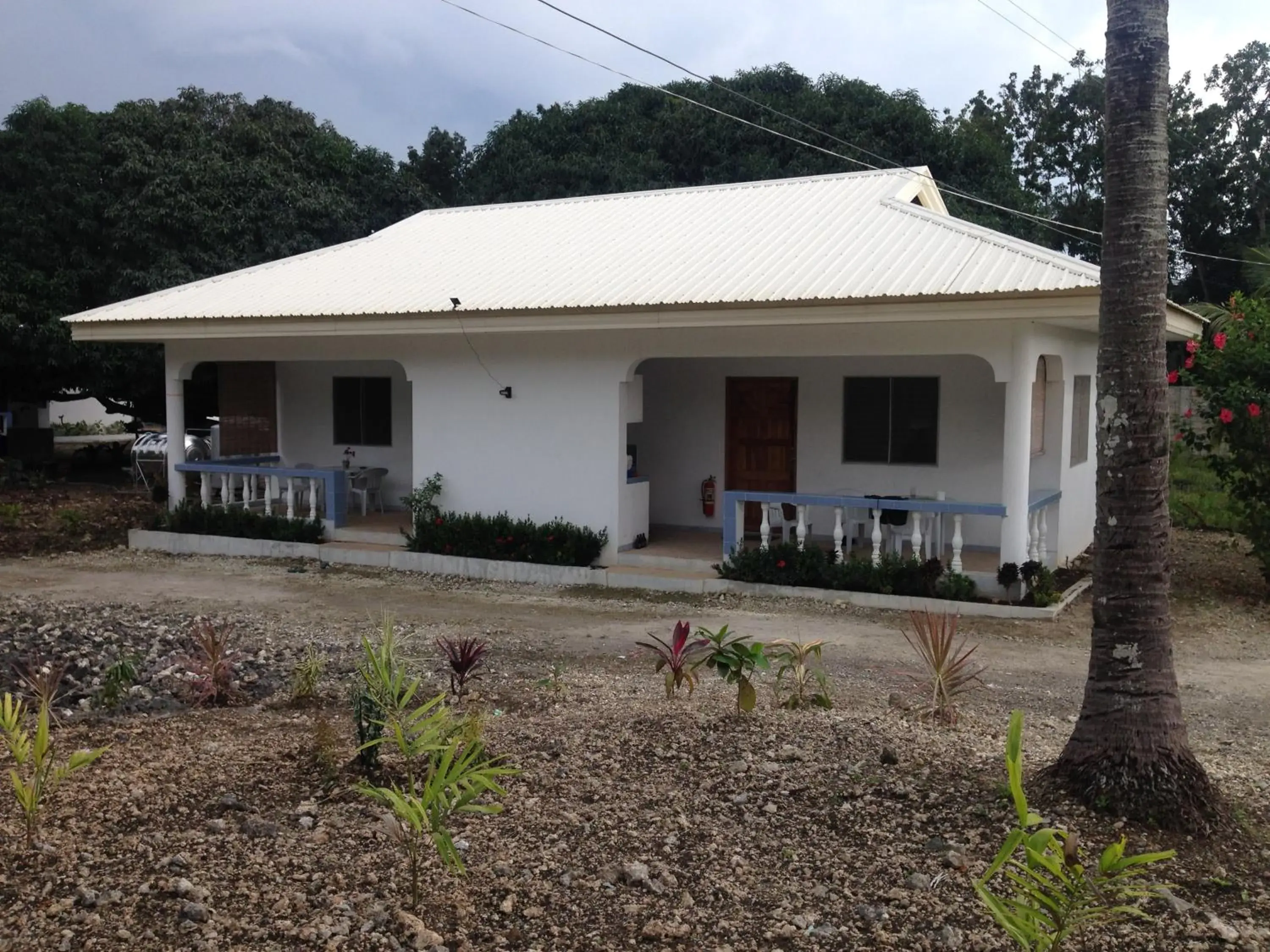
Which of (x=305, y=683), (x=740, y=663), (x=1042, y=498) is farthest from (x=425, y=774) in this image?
(x=1042, y=498)

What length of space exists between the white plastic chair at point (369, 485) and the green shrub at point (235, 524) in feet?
3.69

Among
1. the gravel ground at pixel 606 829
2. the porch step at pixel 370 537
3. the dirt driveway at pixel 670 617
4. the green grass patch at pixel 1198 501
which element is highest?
the green grass patch at pixel 1198 501

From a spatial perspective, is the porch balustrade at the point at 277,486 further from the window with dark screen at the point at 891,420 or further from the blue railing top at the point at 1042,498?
the blue railing top at the point at 1042,498

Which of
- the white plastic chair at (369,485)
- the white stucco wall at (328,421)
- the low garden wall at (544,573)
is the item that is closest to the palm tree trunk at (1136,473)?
the low garden wall at (544,573)

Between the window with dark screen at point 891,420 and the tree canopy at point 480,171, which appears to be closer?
the window with dark screen at point 891,420

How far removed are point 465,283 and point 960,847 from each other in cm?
1027

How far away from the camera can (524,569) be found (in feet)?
39.5

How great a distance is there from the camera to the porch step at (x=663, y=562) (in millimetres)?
11625

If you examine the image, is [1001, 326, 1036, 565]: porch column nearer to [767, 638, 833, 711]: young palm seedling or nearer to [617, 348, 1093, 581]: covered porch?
[617, 348, 1093, 581]: covered porch

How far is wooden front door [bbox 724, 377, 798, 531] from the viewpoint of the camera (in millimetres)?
13422

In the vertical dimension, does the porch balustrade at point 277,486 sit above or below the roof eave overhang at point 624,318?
below

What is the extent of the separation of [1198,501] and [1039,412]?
623 cm

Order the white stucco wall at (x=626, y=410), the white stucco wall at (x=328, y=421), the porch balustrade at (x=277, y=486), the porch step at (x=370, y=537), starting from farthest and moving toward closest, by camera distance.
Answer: the white stucco wall at (x=328, y=421), the porch balustrade at (x=277, y=486), the porch step at (x=370, y=537), the white stucco wall at (x=626, y=410)

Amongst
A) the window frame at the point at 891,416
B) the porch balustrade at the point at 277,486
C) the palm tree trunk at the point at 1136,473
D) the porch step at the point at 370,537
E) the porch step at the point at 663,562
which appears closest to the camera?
the palm tree trunk at the point at 1136,473
